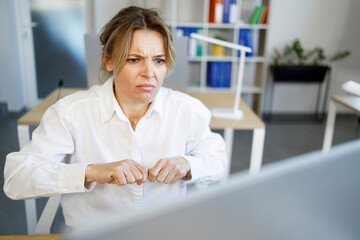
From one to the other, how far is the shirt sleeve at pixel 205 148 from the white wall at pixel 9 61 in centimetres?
332

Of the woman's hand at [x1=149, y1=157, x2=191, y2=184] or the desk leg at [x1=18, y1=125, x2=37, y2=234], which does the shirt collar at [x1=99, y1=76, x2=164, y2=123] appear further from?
the desk leg at [x1=18, y1=125, x2=37, y2=234]

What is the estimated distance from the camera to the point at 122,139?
3.47ft

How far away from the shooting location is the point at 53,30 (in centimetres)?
397

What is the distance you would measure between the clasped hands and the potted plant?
3.31 meters

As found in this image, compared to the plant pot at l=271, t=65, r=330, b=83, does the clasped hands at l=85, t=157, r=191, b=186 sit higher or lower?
higher

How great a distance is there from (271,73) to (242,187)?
413cm

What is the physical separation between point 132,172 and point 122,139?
9.5 inches

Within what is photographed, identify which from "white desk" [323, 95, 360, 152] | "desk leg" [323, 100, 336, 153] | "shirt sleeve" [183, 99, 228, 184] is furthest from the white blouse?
"desk leg" [323, 100, 336, 153]

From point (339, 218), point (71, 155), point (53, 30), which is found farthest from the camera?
point (53, 30)

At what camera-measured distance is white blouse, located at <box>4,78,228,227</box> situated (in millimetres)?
940

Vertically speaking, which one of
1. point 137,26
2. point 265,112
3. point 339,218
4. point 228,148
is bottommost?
point 265,112

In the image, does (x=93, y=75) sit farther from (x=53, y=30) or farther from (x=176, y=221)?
(x=53, y=30)

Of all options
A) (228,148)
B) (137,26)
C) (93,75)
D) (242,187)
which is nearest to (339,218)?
(242,187)

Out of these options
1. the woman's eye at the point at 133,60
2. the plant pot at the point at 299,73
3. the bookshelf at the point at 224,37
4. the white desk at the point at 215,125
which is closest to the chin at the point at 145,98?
the woman's eye at the point at 133,60
